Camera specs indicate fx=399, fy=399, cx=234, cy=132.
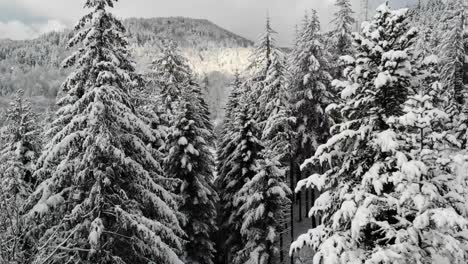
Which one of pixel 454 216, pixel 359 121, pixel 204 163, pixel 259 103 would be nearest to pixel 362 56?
pixel 359 121

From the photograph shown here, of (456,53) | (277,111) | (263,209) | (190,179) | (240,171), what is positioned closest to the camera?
(263,209)

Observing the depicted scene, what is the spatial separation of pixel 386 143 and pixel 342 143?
6.95 feet

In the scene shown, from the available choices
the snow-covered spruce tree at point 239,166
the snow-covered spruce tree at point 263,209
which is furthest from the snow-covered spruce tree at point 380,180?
the snow-covered spruce tree at point 239,166

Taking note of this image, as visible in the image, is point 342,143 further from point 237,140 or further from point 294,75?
point 294,75

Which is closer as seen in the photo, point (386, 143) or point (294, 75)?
point (386, 143)

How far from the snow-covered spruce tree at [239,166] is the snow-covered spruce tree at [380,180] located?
14299mm

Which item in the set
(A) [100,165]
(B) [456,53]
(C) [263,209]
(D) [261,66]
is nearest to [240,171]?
(C) [263,209]

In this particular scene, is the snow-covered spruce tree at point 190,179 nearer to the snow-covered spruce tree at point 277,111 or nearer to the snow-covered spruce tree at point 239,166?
the snow-covered spruce tree at point 239,166

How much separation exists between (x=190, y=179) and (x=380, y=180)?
17.6 meters

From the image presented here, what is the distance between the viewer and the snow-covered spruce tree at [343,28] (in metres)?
33.2

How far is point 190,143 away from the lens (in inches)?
1033

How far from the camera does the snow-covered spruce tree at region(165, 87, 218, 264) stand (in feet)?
84.6

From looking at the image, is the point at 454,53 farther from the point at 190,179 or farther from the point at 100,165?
the point at 100,165

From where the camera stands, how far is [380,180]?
1016 cm
